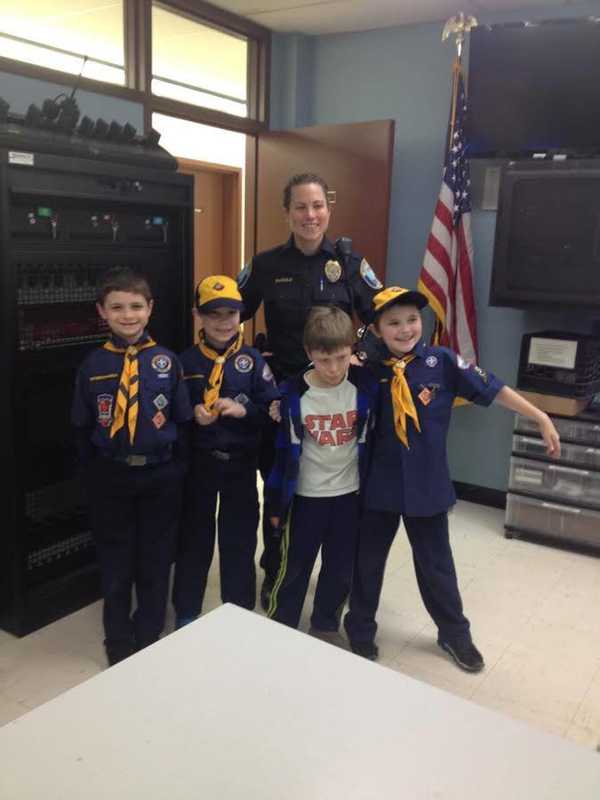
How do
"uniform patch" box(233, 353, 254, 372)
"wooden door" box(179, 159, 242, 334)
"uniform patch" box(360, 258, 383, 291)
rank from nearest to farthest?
"uniform patch" box(233, 353, 254, 372)
"uniform patch" box(360, 258, 383, 291)
"wooden door" box(179, 159, 242, 334)

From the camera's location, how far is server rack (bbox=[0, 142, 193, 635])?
2219 mm

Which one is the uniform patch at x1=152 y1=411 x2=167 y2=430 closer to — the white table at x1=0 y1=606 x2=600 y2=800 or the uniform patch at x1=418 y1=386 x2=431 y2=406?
the uniform patch at x1=418 y1=386 x2=431 y2=406

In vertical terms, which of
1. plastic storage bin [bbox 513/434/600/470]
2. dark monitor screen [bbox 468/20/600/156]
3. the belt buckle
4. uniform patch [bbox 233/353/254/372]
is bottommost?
plastic storage bin [bbox 513/434/600/470]

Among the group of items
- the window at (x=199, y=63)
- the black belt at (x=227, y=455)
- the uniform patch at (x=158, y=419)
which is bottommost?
the black belt at (x=227, y=455)

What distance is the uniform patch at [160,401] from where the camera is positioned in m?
2.11

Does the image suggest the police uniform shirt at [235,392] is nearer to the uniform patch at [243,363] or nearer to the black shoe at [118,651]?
the uniform patch at [243,363]

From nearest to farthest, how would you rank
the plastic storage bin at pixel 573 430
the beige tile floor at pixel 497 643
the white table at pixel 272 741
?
the white table at pixel 272 741, the beige tile floor at pixel 497 643, the plastic storage bin at pixel 573 430

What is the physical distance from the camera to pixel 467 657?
7.61 feet

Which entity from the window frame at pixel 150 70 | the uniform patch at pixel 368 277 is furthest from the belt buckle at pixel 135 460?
the window frame at pixel 150 70

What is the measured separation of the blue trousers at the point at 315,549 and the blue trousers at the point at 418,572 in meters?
0.05

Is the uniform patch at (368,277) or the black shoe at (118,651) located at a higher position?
the uniform patch at (368,277)

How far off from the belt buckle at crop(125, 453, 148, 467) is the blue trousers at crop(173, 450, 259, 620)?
0.75 ft

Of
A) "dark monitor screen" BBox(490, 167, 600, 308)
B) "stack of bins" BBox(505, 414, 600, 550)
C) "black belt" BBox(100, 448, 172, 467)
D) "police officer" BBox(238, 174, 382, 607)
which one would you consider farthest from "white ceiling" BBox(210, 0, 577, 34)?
"black belt" BBox(100, 448, 172, 467)

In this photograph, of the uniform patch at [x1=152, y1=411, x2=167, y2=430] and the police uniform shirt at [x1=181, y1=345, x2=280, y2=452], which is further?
the police uniform shirt at [x1=181, y1=345, x2=280, y2=452]
